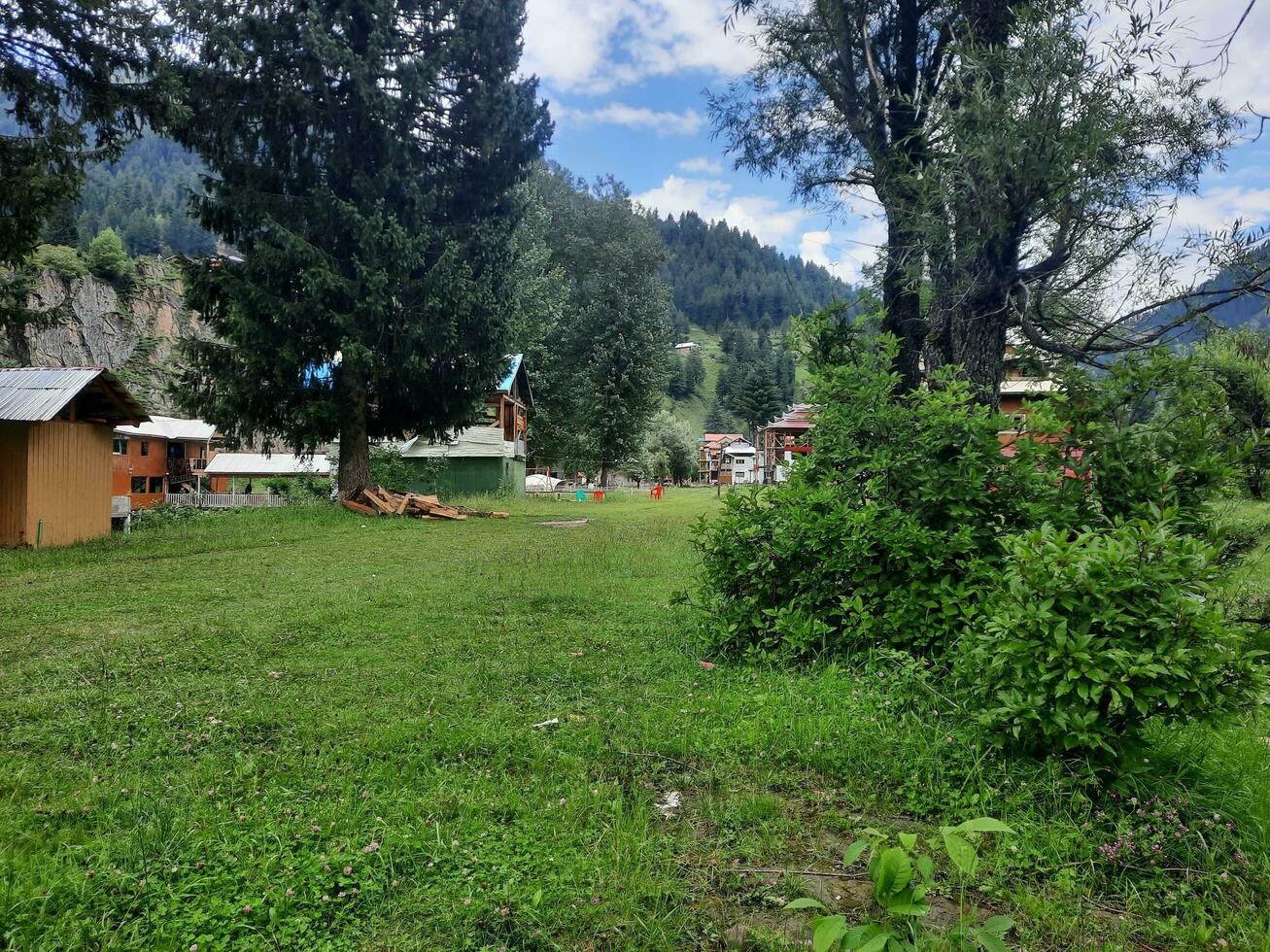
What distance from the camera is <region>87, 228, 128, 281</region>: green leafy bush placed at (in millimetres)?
65188

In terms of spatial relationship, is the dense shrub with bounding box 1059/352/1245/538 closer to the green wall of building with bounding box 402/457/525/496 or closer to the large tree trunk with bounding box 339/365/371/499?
the large tree trunk with bounding box 339/365/371/499

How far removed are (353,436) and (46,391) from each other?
732 cm

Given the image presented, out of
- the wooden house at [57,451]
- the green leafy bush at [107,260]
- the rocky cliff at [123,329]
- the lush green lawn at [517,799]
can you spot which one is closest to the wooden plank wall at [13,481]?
the wooden house at [57,451]

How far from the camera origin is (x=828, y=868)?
8.42 ft

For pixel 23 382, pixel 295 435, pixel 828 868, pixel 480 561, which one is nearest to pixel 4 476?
pixel 23 382

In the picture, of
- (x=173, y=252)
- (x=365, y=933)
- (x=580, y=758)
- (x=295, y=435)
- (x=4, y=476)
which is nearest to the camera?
(x=365, y=933)

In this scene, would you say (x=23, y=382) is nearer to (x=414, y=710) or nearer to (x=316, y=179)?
(x=316, y=179)

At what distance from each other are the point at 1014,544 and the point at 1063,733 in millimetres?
813

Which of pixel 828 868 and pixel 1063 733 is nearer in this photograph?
pixel 828 868

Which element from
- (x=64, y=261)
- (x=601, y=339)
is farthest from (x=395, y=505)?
(x=64, y=261)

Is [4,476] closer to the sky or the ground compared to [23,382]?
closer to the ground

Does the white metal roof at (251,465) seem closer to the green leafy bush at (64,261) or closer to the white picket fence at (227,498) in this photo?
the white picket fence at (227,498)

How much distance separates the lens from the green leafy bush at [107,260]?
65.2 m

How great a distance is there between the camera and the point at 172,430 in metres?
35.6
